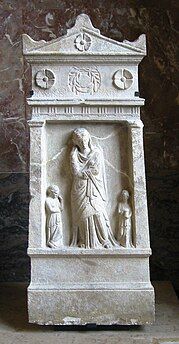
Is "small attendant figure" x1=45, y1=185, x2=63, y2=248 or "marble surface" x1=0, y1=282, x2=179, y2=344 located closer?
"marble surface" x1=0, y1=282, x2=179, y2=344

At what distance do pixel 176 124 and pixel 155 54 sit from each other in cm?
80

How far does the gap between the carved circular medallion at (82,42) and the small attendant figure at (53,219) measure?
3.70ft

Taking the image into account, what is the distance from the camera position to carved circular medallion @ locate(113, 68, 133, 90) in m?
4.07

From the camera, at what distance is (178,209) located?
17.7ft

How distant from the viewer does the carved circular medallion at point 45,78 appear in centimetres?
405

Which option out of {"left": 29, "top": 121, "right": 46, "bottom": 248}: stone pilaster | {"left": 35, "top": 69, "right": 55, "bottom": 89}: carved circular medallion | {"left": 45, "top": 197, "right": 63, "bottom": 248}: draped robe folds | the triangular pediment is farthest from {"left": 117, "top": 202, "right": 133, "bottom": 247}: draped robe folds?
the triangular pediment

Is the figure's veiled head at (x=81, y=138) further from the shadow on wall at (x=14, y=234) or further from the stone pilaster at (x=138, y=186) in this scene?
the shadow on wall at (x=14, y=234)

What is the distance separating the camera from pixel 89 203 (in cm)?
397

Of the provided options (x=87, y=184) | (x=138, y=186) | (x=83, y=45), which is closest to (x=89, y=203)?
(x=87, y=184)

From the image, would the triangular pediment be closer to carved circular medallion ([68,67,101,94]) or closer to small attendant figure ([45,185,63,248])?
carved circular medallion ([68,67,101,94])

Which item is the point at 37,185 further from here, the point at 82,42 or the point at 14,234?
the point at 14,234

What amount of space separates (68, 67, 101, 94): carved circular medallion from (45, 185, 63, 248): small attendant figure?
2.66ft

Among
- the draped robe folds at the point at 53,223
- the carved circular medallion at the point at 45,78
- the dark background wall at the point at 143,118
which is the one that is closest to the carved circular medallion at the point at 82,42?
the carved circular medallion at the point at 45,78

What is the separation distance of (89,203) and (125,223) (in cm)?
32
